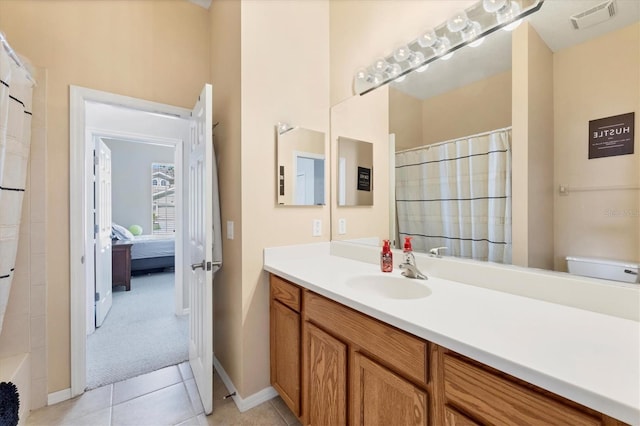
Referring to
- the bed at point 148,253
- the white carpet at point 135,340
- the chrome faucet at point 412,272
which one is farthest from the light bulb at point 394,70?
the bed at point 148,253

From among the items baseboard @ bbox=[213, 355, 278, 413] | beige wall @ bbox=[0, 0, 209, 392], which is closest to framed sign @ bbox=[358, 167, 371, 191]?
baseboard @ bbox=[213, 355, 278, 413]

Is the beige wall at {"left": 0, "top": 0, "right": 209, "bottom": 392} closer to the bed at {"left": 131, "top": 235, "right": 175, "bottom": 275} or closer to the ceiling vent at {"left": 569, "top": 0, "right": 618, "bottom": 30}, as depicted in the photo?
the ceiling vent at {"left": 569, "top": 0, "right": 618, "bottom": 30}

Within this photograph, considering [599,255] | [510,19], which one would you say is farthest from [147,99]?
[599,255]

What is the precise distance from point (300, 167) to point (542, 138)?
1.32m

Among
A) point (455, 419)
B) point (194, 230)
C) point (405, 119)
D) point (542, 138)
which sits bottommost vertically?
point (455, 419)

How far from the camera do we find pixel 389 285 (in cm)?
144

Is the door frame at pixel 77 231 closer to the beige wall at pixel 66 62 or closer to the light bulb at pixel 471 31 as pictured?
the beige wall at pixel 66 62

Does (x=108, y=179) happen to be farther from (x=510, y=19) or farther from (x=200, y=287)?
(x=510, y=19)

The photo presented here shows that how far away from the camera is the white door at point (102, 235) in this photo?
292 centimetres

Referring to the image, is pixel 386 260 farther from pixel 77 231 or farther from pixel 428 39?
pixel 77 231

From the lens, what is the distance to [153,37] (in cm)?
212

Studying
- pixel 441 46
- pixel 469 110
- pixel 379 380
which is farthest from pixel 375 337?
pixel 441 46

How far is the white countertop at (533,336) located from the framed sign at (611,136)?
546mm

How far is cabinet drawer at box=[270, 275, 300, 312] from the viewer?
1502 mm
